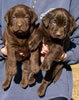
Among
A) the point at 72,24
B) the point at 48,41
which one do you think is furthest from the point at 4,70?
the point at 72,24

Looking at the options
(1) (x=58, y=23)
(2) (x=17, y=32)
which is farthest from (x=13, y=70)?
(1) (x=58, y=23)

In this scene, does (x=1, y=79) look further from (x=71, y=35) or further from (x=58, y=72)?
(x=71, y=35)

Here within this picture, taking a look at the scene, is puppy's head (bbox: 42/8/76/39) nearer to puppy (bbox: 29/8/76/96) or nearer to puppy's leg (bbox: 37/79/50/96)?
puppy (bbox: 29/8/76/96)

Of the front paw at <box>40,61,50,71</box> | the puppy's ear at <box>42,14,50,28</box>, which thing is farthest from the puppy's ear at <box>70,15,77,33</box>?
the front paw at <box>40,61,50,71</box>

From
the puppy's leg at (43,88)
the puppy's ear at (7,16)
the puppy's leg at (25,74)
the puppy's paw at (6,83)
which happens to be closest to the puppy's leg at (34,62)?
the puppy's leg at (25,74)

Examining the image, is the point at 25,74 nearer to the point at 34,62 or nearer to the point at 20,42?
the point at 34,62

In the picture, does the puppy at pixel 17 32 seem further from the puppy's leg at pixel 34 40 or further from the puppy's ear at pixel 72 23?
the puppy's ear at pixel 72 23
